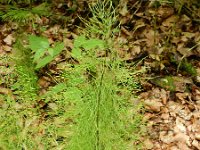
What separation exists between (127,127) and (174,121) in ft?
2.76

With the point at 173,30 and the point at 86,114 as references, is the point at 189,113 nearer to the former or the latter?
the point at 173,30

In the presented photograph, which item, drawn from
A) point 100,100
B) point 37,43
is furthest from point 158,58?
Result: point 100,100

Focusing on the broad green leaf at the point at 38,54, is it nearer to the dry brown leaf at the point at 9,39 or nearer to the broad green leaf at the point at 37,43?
the broad green leaf at the point at 37,43

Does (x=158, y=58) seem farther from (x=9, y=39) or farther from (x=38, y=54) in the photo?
(x=9, y=39)

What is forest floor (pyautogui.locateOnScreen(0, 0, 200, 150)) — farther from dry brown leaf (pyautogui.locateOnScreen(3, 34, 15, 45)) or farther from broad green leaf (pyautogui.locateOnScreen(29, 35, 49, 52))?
broad green leaf (pyautogui.locateOnScreen(29, 35, 49, 52))

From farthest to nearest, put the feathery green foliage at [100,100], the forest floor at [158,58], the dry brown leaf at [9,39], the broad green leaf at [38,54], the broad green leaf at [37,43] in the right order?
the dry brown leaf at [9,39] → the forest floor at [158,58] → the broad green leaf at [37,43] → the broad green leaf at [38,54] → the feathery green foliage at [100,100]

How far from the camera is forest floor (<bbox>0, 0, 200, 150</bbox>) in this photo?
9.29ft

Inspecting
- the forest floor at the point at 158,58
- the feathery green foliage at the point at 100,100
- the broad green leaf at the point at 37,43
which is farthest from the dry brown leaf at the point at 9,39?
the feathery green foliage at the point at 100,100

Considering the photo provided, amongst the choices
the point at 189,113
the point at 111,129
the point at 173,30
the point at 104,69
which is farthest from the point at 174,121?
the point at 104,69

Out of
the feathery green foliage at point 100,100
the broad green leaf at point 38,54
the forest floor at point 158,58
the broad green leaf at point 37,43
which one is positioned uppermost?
the feathery green foliage at point 100,100

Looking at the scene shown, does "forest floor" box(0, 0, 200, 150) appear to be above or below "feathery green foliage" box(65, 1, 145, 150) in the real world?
below

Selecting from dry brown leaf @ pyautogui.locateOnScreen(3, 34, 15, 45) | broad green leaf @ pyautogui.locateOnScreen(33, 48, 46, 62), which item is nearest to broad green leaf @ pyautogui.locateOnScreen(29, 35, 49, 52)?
broad green leaf @ pyautogui.locateOnScreen(33, 48, 46, 62)

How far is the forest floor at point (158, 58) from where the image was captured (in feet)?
9.29

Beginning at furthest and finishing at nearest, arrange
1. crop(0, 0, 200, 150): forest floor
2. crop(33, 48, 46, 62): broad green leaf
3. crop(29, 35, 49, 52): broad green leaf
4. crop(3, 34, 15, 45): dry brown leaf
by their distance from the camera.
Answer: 1. crop(3, 34, 15, 45): dry brown leaf
2. crop(0, 0, 200, 150): forest floor
3. crop(29, 35, 49, 52): broad green leaf
4. crop(33, 48, 46, 62): broad green leaf
